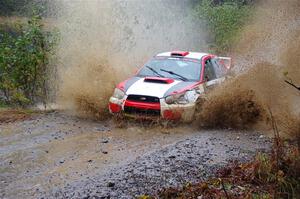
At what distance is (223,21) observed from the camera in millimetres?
21953

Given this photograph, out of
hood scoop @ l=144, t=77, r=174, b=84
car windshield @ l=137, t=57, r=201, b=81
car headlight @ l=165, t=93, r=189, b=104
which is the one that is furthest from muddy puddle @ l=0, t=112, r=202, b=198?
car windshield @ l=137, t=57, r=201, b=81

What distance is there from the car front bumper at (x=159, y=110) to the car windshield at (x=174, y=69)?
41.9 inches

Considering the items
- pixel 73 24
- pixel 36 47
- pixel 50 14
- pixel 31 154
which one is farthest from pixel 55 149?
pixel 50 14

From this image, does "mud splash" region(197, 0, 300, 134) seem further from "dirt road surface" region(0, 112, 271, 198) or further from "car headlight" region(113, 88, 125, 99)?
"car headlight" region(113, 88, 125, 99)

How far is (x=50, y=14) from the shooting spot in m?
16.3

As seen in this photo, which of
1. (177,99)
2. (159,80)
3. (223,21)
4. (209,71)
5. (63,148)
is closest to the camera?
(63,148)

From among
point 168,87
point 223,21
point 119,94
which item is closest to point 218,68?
point 168,87

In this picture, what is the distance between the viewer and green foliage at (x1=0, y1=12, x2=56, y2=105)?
1329cm

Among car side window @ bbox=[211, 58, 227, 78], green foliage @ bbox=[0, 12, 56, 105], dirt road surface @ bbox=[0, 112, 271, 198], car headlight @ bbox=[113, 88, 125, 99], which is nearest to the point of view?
dirt road surface @ bbox=[0, 112, 271, 198]

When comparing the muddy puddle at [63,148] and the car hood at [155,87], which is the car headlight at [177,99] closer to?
the car hood at [155,87]

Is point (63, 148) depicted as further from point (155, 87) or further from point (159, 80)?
point (159, 80)

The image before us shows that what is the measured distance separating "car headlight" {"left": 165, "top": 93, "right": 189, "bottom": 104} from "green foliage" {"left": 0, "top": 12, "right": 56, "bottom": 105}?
4.90 meters

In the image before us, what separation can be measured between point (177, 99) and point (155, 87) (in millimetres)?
604

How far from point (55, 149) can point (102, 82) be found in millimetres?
3545
